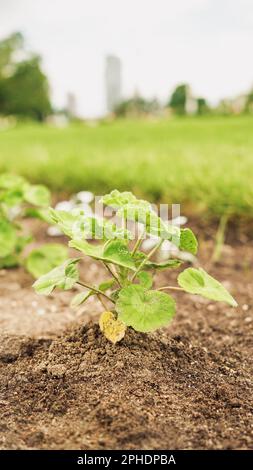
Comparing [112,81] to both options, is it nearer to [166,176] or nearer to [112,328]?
[166,176]

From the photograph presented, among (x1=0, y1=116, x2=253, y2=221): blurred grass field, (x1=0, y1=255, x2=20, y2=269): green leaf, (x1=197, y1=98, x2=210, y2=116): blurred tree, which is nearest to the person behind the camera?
(x1=0, y1=255, x2=20, y2=269): green leaf

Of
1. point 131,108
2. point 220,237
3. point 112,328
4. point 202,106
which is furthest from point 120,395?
point 131,108

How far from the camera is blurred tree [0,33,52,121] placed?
3517 cm

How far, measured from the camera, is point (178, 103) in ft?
79.4

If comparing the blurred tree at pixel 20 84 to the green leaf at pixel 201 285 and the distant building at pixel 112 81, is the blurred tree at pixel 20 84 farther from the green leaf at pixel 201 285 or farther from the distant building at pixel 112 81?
the green leaf at pixel 201 285

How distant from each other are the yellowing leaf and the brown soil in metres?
0.03

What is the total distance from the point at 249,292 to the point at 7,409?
117 centimetres

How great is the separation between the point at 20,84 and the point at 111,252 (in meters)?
36.7

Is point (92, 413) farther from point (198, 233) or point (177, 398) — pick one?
point (198, 233)

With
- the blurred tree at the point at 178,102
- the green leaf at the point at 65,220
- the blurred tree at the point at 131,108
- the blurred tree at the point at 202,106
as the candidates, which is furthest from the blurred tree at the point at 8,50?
the green leaf at the point at 65,220

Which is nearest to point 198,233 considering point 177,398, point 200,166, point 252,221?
point 252,221

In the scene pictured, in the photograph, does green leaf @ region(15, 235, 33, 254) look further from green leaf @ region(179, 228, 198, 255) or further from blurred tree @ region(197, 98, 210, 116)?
blurred tree @ region(197, 98, 210, 116)

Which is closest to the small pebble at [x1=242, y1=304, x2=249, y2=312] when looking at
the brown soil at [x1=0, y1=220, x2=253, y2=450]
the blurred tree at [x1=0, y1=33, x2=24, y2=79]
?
the brown soil at [x1=0, y1=220, x2=253, y2=450]

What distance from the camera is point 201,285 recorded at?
43.3 inches
